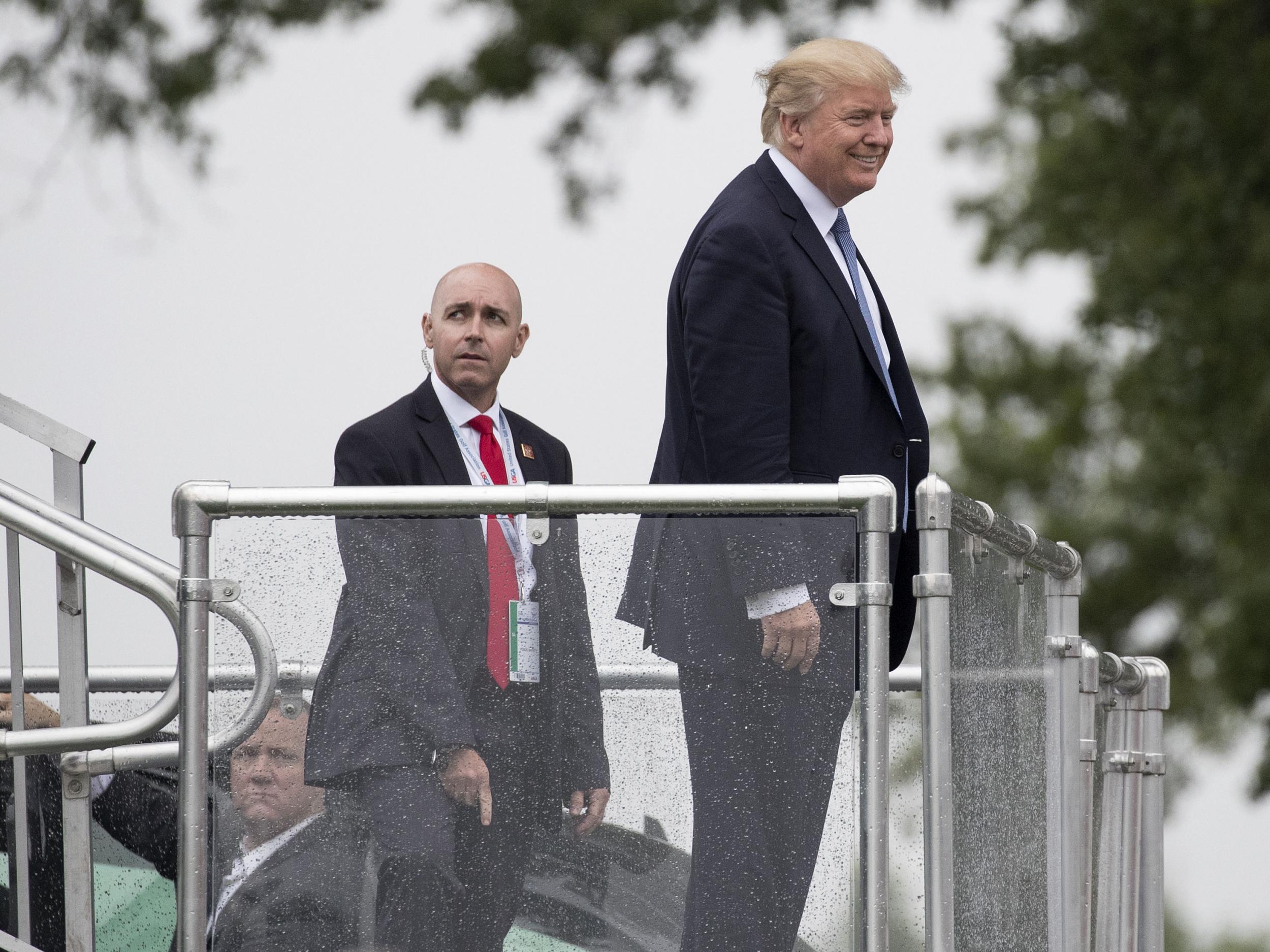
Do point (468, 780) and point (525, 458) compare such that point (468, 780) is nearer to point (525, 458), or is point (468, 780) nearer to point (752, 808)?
point (752, 808)

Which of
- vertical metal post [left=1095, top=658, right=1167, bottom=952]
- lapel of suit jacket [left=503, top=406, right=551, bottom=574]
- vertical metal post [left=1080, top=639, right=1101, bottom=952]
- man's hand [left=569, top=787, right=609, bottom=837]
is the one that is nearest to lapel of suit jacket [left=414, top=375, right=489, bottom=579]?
lapel of suit jacket [left=503, top=406, right=551, bottom=574]

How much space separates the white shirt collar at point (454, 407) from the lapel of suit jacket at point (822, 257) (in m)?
0.74

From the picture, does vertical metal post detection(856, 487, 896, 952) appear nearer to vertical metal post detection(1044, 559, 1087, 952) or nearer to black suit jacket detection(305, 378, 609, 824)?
black suit jacket detection(305, 378, 609, 824)

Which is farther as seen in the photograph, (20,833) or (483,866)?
(20,833)

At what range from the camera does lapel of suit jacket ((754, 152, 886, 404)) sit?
3709 millimetres

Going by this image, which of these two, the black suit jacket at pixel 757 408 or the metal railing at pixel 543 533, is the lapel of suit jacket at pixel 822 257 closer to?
the black suit jacket at pixel 757 408

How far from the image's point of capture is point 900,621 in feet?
11.4

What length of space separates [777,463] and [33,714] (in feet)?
5.26

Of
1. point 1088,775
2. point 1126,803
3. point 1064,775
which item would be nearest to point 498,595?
point 1064,775

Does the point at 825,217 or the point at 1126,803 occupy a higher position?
the point at 825,217

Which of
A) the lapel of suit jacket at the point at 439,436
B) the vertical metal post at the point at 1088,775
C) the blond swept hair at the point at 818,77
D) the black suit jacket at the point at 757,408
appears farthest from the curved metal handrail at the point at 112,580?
the vertical metal post at the point at 1088,775

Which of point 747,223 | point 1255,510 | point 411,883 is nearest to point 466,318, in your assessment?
point 747,223

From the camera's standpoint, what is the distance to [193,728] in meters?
3.16

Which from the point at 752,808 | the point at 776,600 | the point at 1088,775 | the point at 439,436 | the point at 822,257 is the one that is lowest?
the point at 1088,775
